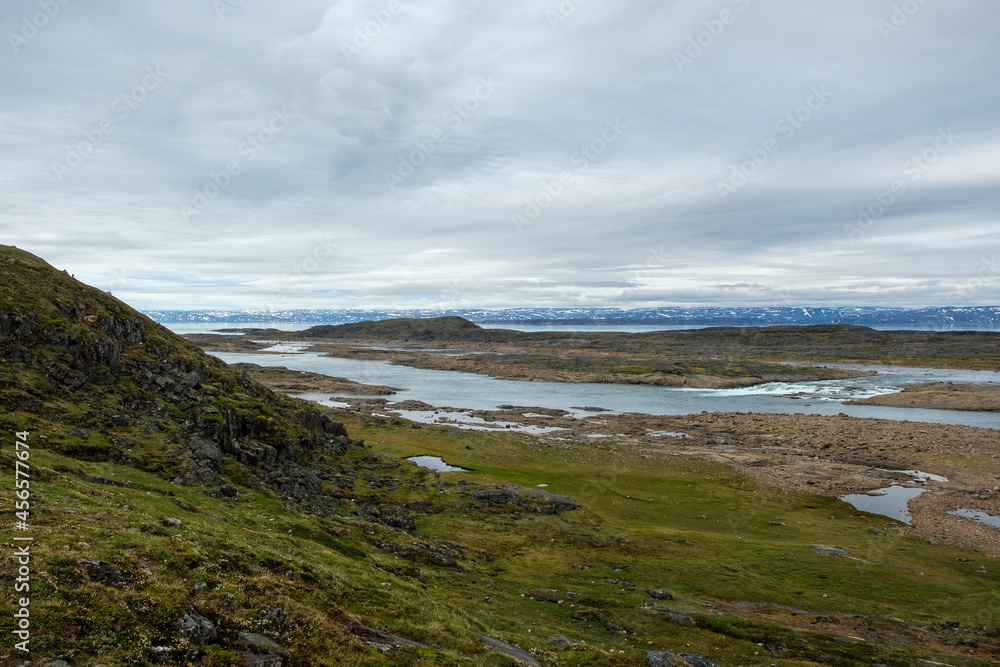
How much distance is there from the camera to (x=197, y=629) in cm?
1241

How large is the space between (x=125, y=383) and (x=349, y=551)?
64.9 feet

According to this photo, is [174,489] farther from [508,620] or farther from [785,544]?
[785,544]

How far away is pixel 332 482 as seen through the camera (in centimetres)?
3919

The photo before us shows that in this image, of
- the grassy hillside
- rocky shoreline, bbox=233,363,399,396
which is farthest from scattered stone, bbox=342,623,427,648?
rocky shoreline, bbox=233,363,399,396

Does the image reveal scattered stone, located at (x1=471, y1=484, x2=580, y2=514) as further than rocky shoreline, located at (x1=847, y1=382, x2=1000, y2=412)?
No

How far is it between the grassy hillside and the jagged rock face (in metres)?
0.17

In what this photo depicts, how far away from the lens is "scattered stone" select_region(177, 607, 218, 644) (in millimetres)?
12215

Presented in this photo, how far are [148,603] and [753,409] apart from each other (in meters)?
102

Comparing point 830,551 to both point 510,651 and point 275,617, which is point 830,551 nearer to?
point 510,651

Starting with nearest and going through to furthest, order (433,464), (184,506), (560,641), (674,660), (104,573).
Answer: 1. (104,573)
2. (674,660)
3. (560,641)
4. (184,506)
5. (433,464)

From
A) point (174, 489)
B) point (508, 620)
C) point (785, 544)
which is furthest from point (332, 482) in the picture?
point (785, 544)

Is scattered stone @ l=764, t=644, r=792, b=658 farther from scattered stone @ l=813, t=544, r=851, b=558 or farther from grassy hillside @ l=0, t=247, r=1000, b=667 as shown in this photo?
scattered stone @ l=813, t=544, r=851, b=558

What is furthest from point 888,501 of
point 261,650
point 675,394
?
point 675,394

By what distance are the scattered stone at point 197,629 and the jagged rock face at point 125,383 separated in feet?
53.2
